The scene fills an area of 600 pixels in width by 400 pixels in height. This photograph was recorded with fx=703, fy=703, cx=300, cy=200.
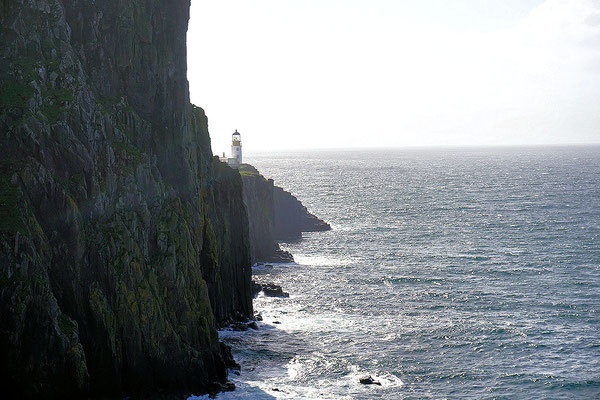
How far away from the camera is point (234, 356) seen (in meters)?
59.1

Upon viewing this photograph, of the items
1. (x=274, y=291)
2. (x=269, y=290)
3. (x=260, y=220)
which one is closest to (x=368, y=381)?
(x=274, y=291)

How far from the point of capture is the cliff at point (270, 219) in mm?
106625

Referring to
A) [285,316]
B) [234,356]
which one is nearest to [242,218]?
[285,316]

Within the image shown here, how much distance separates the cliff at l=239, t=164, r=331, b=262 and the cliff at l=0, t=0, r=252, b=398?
49226 mm

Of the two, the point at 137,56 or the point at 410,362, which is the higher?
the point at 137,56

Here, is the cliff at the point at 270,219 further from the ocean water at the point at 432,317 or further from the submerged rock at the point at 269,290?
the submerged rock at the point at 269,290

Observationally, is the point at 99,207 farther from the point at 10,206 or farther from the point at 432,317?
the point at 432,317

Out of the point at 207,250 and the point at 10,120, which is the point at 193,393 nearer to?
the point at 207,250

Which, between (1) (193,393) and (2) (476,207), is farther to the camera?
(2) (476,207)

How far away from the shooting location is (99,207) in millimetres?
45219

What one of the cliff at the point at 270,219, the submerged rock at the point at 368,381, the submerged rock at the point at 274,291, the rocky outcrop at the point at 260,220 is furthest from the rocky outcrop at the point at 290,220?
the submerged rock at the point at 368,381

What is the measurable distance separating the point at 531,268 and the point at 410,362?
139 ft

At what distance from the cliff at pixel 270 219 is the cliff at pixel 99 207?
1938 inches

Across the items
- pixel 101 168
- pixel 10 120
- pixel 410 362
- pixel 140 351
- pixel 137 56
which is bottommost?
pixel 410 362
